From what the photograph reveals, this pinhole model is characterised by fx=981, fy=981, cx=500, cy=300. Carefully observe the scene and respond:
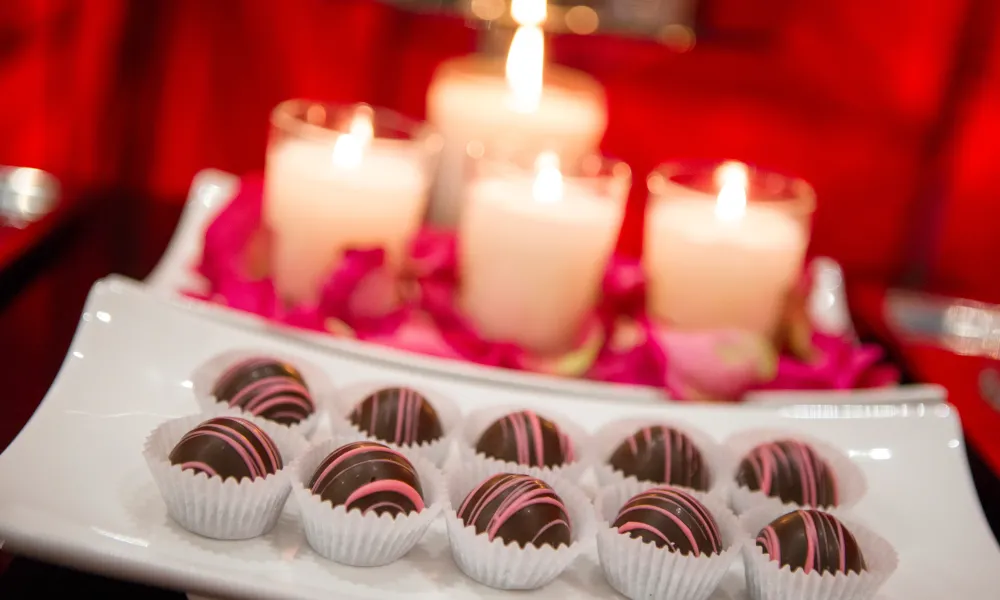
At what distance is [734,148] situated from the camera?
6.49ft

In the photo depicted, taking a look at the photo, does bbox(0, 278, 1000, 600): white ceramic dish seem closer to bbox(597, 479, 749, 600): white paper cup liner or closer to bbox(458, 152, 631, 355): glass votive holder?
bbox(597, 479, 749, 600): white paper cup liner

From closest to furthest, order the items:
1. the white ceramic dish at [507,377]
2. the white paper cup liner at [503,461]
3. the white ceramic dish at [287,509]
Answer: the white ceramic dish at [287,509]
the white paper cup liner at [503,461]
the white ceramic dish at [507,377]

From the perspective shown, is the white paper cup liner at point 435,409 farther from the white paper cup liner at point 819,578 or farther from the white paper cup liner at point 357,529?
the white paper cup liner at point 819,578

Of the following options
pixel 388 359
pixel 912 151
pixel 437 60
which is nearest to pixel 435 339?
pixel 388 359

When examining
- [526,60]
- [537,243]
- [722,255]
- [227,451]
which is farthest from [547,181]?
[227,451]

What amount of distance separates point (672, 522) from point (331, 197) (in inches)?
23.6

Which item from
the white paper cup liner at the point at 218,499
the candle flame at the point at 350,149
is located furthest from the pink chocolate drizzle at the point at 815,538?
the candle flame at the point at 350,149

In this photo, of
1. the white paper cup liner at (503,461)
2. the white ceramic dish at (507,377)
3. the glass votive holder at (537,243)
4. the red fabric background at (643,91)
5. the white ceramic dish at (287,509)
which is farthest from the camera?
the red fabric background at (643,91)

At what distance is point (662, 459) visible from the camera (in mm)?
886

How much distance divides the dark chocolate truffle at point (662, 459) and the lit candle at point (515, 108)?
59 centimetres

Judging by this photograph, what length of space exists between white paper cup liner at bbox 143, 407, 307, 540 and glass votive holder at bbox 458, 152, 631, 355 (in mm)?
470

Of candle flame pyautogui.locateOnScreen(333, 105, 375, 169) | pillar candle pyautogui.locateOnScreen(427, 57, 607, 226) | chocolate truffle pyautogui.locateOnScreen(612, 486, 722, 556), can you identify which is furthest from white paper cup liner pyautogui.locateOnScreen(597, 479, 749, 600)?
pillar candle pyautogui.locateOnScreen(427, 57, 607, 226)

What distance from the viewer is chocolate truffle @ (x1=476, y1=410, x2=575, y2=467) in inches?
34.1

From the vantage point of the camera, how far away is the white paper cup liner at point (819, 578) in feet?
2.40
